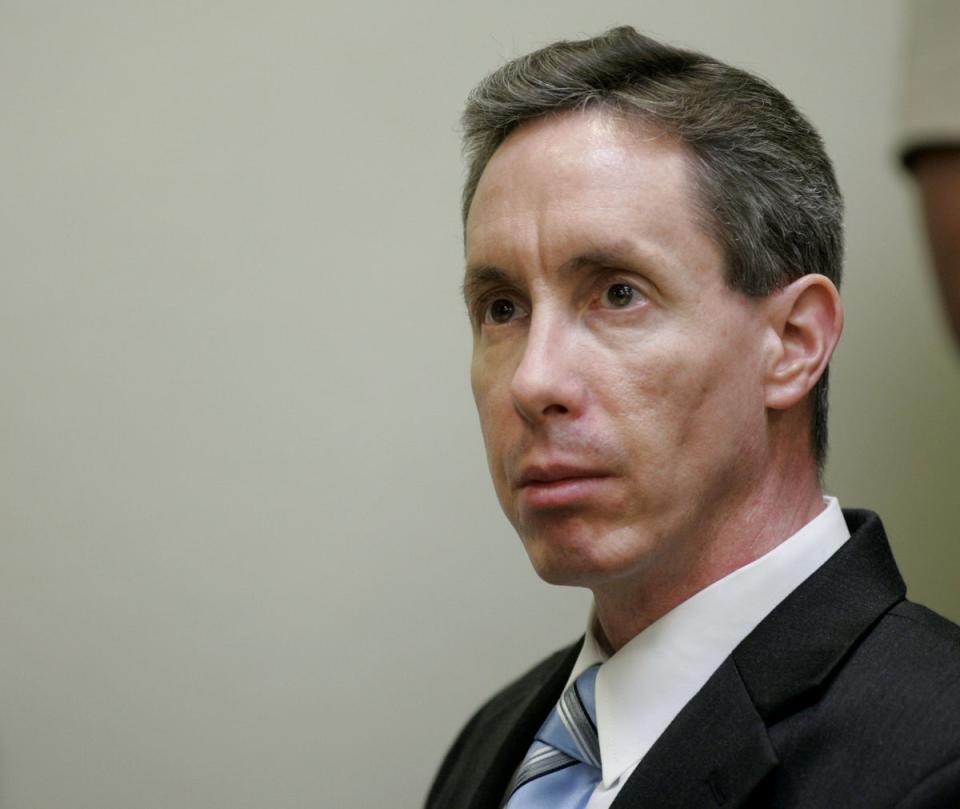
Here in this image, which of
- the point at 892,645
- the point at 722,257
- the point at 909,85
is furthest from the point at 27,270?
the point at 909,85

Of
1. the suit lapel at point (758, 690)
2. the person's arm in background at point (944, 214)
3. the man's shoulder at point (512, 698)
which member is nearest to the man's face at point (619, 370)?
the suit lapel at point (758, 690)

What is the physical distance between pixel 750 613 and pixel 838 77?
49.2 inches

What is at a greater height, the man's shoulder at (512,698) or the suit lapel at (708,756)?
the suit lapel at (708,756)

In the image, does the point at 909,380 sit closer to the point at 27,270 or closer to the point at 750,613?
the point at 750,613

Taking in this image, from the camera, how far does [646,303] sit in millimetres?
1370

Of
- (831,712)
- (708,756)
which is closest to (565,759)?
(708,756)

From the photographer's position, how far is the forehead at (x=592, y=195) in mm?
1374

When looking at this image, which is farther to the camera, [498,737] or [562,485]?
[498,737]

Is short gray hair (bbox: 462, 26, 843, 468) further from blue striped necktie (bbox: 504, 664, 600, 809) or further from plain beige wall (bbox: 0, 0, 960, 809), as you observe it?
plain beige wall (bbox: 0, 0, 960, 809)

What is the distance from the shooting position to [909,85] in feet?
0.98

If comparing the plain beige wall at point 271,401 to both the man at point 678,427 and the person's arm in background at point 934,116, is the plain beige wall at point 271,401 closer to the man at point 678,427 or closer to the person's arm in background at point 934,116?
the man at point 678,427

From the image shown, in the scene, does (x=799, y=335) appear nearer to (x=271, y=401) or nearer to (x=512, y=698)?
(x=512, y=698)

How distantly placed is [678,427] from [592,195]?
0.97 feet

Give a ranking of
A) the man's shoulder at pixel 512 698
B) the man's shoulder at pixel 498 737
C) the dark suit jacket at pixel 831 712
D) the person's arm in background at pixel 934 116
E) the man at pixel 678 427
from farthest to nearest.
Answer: the man's shoulder at pixel 512 698 < the man's shoulder at pixel 498 737 < the man at pixel 678 427 < the dark suit jacket at pixel 831 712 < the person's arm in background at pixel 934 116
